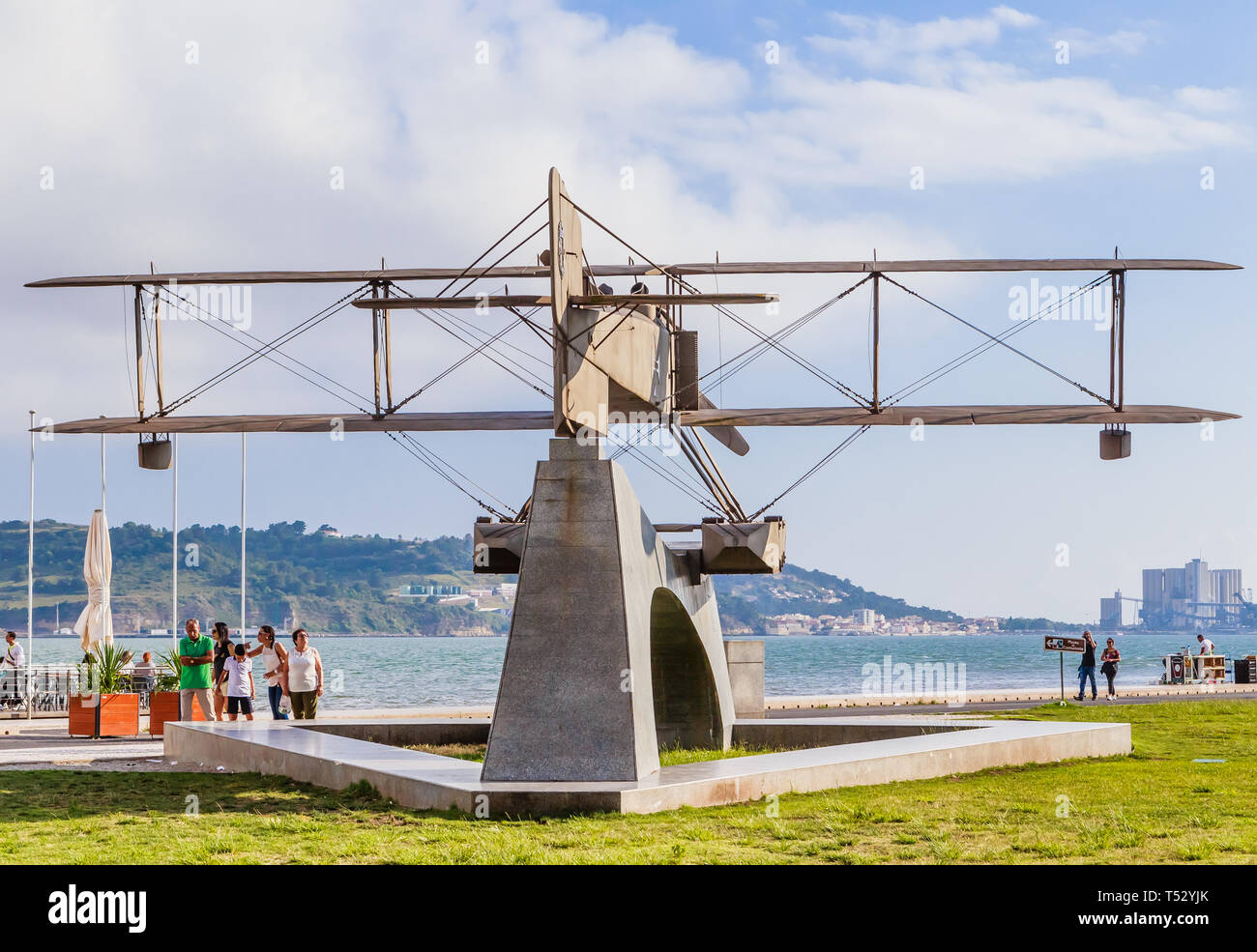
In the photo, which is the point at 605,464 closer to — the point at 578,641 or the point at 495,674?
the point at 578,641

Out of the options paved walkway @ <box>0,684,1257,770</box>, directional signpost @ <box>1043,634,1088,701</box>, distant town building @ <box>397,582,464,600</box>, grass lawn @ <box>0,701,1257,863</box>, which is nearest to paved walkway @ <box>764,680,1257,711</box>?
paved walkway @ <box>0,684,1257,770</box>

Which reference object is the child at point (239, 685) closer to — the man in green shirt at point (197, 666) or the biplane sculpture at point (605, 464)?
the man in green shirt at point (197, 666)

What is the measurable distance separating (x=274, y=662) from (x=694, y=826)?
512 inches

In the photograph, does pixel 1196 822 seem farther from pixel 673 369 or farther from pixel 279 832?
pixel 673 369

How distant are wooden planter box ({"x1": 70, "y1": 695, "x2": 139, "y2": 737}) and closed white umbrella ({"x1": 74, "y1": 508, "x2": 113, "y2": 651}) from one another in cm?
405

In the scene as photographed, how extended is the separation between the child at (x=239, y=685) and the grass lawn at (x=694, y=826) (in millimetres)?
6059

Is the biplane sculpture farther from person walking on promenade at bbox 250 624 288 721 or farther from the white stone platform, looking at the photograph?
person walking on promenade at bbox 250 624 288 721

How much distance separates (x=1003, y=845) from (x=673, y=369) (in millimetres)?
9113

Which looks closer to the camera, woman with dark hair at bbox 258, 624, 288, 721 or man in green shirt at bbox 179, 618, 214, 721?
man in green shirt at bbox 179, 618, 214, 721

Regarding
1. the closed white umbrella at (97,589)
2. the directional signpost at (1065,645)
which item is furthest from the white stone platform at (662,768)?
the directional signpost at (1065,645)

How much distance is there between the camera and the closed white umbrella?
25.3m

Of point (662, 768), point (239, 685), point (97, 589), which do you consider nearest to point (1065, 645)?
point (239, 685)

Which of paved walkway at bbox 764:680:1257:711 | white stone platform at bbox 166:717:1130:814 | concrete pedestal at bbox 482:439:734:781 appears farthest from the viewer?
paved walkway at bbox 764:680:1257:711
